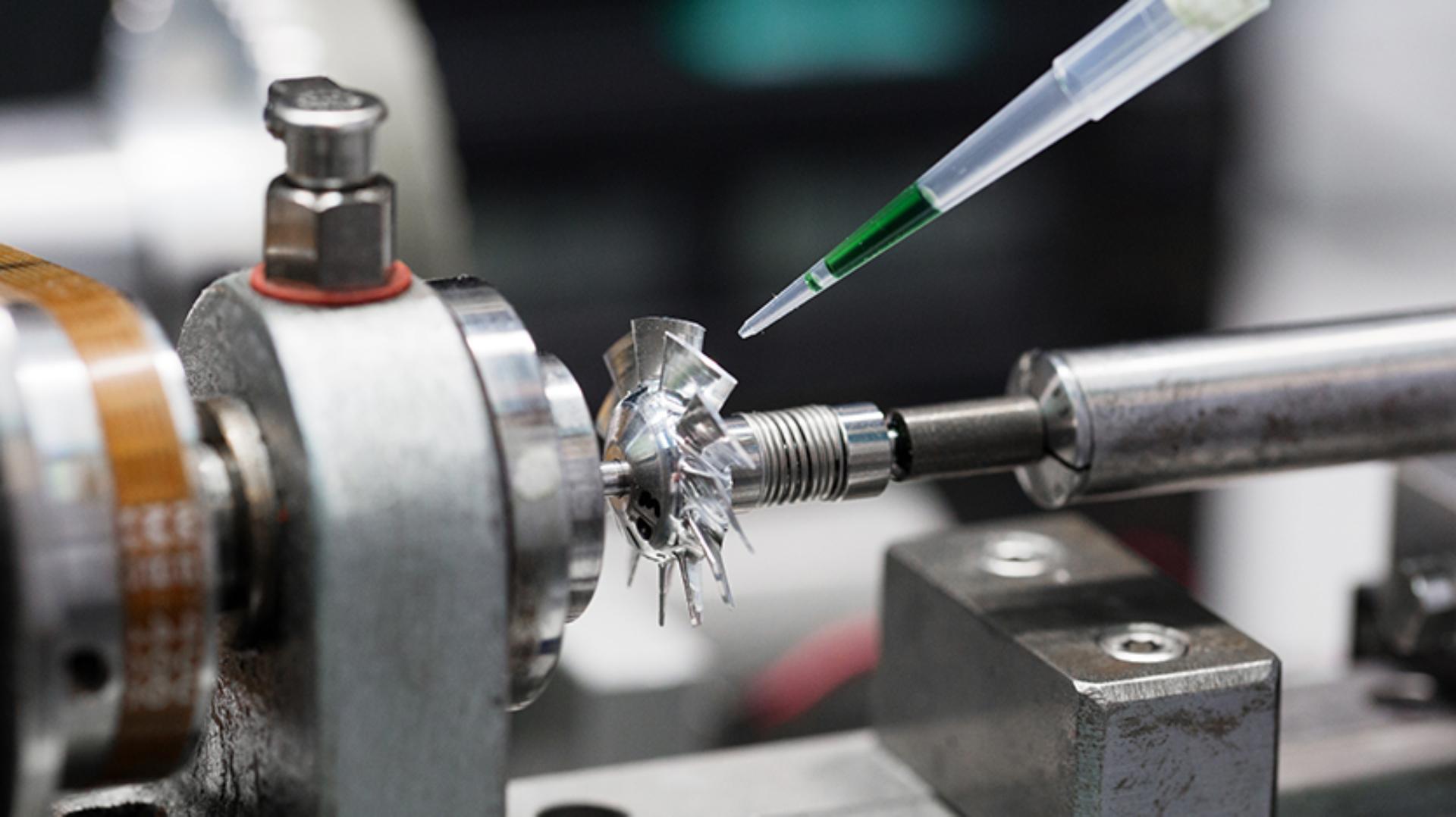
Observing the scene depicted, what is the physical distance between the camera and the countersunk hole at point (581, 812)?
2.16 feet

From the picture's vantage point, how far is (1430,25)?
2.60 metres

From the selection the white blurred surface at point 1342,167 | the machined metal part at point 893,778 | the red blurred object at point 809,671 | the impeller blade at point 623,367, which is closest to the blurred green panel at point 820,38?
the white blurred surface at point 1342,167

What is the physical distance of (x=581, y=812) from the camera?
0.66 m

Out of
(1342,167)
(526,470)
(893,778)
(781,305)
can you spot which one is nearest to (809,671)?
(893,778)

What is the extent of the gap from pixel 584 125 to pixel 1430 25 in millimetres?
1246

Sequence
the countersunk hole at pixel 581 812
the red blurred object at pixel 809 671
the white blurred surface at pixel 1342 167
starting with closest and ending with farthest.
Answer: the countersunk hole at pixel 581 812 → the red blurred object at pixel 809 671 → the white blurred surface at pixel 1342 167

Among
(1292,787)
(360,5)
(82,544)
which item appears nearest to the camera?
(82,544)

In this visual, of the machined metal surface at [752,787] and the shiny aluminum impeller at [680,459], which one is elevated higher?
the shiny aluminum impeller at [680,459]

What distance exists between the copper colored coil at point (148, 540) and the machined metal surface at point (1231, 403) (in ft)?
0.95

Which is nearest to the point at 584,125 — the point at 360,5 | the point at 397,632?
the point at 360,5

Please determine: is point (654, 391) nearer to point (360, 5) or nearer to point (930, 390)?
point (360, 5)

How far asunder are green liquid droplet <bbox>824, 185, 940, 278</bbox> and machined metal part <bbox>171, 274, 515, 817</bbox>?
0.49 feet

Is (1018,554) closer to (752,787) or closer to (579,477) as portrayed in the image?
(752,787)

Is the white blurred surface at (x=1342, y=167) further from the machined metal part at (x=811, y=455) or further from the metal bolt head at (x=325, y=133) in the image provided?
the metal bolt head at (x=325, y=133)
